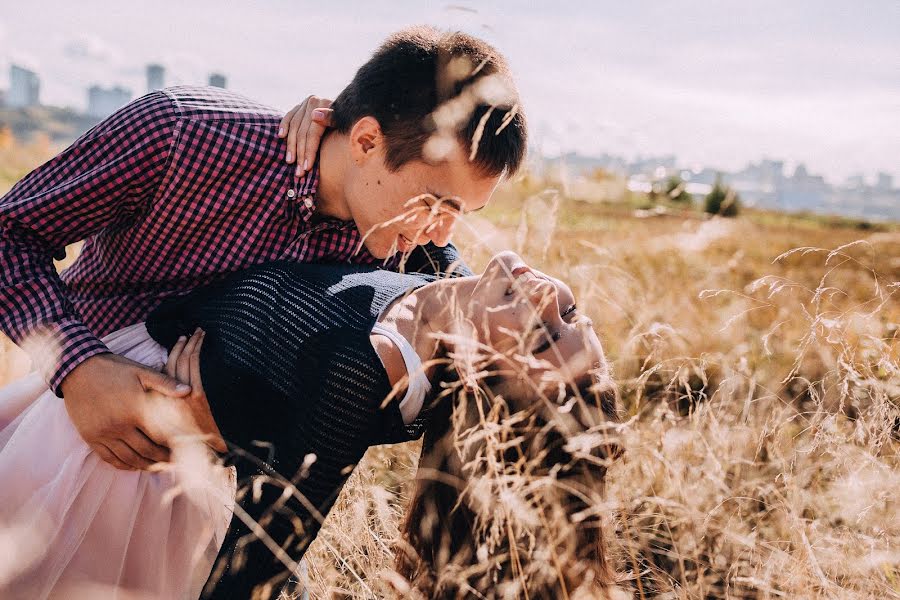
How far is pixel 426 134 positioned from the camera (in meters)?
1.86

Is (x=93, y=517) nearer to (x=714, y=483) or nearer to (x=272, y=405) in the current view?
(x=272, y=405)

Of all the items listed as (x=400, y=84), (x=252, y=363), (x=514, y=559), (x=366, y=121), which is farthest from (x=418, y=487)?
(x=400, y=84)

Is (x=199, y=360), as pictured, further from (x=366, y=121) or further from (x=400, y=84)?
(x=400, y=84)

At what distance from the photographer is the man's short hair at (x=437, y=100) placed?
1835 millimetres

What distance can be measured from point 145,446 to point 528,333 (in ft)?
2.76

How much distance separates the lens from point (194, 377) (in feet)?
4.82

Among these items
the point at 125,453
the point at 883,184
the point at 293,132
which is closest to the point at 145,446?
the point at 125,453

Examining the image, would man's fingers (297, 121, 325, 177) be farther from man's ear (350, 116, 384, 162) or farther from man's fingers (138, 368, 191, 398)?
man's fingers (138, 368, 191, 398)

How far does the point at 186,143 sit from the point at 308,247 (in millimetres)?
473

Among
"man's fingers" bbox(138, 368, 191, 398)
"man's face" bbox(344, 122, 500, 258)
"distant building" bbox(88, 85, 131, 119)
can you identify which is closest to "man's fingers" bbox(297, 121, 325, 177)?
"man's face" bbox(344, 122, 500, 258)

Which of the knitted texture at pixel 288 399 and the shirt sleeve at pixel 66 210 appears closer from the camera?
the knitted texture at pixel 288 399

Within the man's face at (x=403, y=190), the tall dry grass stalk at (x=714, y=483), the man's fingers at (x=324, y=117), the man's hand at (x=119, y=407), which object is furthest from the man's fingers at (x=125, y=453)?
the man's fingers at (x=324, y=117)

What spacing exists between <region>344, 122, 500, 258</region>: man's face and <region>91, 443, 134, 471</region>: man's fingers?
2.56 feet

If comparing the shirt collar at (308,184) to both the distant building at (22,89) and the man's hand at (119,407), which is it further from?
the distant building at (22,89)
